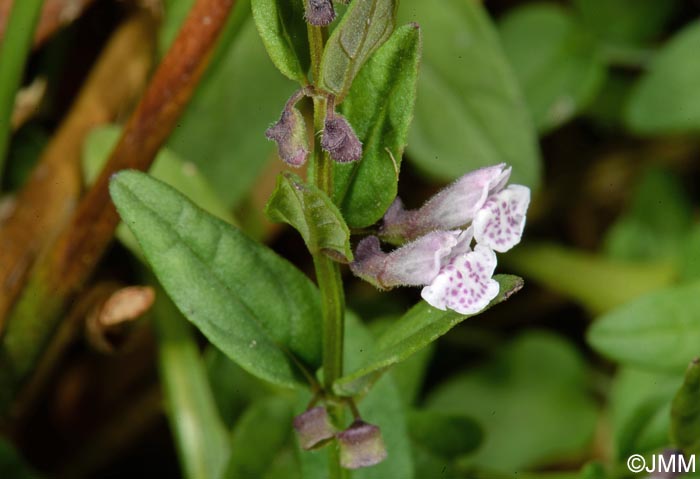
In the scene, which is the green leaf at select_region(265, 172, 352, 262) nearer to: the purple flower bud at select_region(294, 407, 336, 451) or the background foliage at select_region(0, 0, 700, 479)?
the background foliage at select_region(0, 0, 700, 479)

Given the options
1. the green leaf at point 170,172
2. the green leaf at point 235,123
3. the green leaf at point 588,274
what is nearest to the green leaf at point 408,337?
the green leaf at point 170,172

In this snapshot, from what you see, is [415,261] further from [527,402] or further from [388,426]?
[527,402]

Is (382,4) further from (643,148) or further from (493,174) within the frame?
(643,148)

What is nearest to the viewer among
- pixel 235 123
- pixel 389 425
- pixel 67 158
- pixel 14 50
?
pixel 389 425

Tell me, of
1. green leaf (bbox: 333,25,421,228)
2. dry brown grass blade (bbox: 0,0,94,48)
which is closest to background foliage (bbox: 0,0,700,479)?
green leaf (bbox: 333,25,421,228)

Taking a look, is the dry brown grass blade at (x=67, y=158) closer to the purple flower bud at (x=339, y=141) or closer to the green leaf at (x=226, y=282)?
the green leaf at (x=226, y=282)

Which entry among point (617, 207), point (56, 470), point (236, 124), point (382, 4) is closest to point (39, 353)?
point (56, 470)

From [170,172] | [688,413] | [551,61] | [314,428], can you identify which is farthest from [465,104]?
[314,428]
